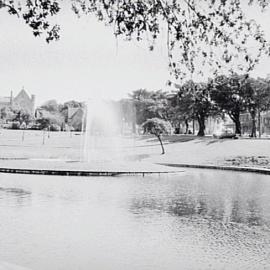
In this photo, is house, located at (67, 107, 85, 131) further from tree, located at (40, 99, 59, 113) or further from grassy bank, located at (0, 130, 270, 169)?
grassy bank, located at (0, 130, 270, 169)

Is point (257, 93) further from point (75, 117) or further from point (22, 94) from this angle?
point (22, 94)

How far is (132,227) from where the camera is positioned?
34.6 feet

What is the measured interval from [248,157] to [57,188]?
22.7 meters

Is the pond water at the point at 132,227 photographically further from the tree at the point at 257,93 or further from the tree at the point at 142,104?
the tree at the point at 142,104

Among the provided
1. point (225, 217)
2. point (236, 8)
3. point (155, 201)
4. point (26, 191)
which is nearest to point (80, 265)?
point (236, 8)

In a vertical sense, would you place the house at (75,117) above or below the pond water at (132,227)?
above

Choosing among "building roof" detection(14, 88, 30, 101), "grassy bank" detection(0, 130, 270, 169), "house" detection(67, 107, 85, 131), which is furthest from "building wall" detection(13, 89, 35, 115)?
"grassy bank" detection(0, 130, 270, 169)

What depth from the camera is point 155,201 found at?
1470 cm

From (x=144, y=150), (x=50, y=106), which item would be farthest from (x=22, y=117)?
(x=144, y=150)

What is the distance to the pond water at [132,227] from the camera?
7.98m

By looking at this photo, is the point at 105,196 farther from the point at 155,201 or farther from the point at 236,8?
the point at 236,8

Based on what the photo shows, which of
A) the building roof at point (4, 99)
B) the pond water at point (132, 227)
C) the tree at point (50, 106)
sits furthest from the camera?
the building roof at point (4, 99)

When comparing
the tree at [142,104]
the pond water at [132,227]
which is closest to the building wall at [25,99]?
the tree at [142,104]

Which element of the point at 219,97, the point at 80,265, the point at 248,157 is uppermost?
the point at 219,97
